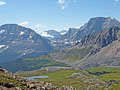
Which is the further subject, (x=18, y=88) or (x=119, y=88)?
(x=119, y=88)

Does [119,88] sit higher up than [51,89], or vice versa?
[51,89]

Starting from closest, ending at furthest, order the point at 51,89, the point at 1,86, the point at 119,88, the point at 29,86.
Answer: the point at 1,86, the point at 29,86, the point at 51,89, the point at 119,88

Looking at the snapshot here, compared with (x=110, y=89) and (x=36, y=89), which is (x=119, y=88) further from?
(x=36, y=89)

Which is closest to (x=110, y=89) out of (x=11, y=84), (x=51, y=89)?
(x=51, y=89)

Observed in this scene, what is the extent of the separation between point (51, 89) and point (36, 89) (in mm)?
6953

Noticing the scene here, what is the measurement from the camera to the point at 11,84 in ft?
157

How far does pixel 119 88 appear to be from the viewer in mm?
184250

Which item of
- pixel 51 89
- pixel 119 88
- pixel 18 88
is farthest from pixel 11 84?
pixel 119 88

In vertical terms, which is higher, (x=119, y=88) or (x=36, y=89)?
(x=36, y=89)

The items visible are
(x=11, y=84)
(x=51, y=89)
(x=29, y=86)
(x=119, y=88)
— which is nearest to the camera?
(x=11, y=84)

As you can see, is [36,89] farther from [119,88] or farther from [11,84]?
[119,88]

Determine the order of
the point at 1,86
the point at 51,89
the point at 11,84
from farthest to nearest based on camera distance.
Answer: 1. the point at 51,89
2. the point at 11,84
3. the point at 1,86

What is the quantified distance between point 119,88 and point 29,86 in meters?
149

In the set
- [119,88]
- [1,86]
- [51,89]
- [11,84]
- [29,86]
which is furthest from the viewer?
[119,88]
